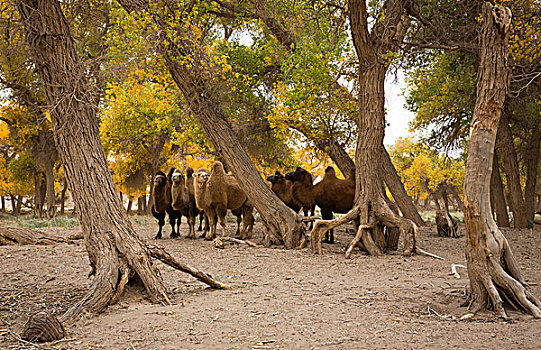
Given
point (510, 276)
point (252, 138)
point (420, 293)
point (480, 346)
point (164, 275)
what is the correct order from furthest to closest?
point (252, 138) → point (164, 275) → point (420, 293) → point (510, 276) → point (480, 346)

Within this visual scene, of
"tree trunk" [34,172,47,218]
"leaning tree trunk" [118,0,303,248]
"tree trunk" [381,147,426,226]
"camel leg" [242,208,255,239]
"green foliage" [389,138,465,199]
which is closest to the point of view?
"leaning tree trunk" [118,0,303,248]

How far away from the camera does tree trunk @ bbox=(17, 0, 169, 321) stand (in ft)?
17.4

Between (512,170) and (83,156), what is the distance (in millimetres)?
13549

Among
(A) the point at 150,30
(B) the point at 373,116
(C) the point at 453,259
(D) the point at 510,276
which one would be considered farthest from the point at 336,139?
(D) the point at 510,276

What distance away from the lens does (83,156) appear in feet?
18.3

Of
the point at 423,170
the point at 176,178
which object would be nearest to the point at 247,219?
the point at 176,178

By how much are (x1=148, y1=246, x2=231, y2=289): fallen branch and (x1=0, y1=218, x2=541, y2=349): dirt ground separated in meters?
0.13

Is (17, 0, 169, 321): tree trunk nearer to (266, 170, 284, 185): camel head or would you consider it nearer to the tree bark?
the tree bark

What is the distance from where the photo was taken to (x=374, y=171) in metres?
9.59

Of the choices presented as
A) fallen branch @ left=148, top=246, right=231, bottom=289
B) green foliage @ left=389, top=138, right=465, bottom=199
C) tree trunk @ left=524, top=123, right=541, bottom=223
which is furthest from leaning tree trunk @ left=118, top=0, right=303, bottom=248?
green foliage @ left=389, top=138, right=465, bottom=199

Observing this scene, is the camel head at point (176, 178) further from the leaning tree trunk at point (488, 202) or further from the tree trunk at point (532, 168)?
the tree trunk at point (532, 168)

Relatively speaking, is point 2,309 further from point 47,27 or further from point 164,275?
point 47,27

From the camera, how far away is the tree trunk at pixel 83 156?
5.30 m

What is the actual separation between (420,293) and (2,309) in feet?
15.8
